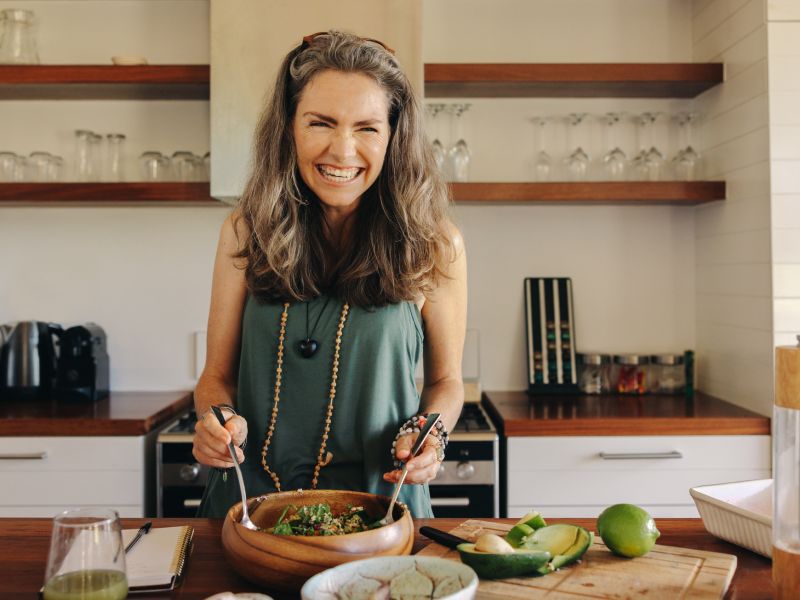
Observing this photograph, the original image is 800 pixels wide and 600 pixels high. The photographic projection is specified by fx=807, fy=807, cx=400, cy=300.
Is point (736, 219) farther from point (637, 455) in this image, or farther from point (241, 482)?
point (241, 482)

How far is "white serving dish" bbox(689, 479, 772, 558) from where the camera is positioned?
3.67 feet

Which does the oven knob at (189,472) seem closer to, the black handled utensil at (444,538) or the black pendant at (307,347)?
the black pendant at (307,347)

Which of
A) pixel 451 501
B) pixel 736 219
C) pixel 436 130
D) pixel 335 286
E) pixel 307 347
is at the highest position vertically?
pixel 436 130

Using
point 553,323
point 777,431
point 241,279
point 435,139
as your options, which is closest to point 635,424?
point 553,323

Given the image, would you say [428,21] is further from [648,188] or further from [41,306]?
[41,306]

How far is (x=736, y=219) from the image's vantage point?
8.91ft

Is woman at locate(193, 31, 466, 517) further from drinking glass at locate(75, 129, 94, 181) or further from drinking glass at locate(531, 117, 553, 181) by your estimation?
drinking glass at locate(75, 129, 94, 181)

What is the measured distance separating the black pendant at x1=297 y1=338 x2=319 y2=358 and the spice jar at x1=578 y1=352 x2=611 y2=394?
169 centimetres

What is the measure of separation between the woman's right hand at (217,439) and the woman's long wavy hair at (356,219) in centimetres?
34

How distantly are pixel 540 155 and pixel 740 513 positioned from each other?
1978mm

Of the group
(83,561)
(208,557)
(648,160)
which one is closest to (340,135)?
(208,557)

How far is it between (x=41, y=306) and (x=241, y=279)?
5.96ft

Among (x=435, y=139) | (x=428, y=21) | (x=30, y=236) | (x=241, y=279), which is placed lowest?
(x=241, y=279)

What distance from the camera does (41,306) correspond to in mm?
3094
